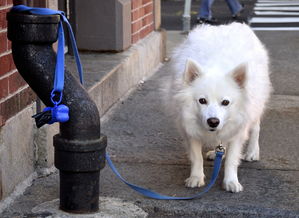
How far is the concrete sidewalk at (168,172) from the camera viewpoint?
489 centimetres

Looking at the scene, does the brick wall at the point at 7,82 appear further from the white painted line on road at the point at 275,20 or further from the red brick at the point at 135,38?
the white painted line on road at the point at 275,20

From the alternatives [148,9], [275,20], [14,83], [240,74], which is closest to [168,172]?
[240,74]

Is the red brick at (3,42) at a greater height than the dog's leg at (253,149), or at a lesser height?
greater

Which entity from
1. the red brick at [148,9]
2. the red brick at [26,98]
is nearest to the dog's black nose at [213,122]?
the red brick at [26,98]

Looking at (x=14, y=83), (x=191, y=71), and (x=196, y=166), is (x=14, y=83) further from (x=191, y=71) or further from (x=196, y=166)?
(x=196, y=166)

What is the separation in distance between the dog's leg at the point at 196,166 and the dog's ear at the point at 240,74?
1.98ft

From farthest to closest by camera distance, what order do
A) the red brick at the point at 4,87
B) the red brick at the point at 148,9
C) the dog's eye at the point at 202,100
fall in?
the red brick at the point at 148,9 < the dog's eye at the point at 202,100 < the red brick at the point at 4,87

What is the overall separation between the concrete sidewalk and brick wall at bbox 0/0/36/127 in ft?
2.08

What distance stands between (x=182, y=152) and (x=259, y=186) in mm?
1088

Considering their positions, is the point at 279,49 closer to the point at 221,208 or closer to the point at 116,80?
the point at 116,80

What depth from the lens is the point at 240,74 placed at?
5.15 m

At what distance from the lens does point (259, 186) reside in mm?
5359

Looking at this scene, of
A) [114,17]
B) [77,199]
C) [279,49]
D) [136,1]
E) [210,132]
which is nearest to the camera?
[77,199]

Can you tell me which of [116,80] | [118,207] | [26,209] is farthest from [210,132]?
[116,80]
